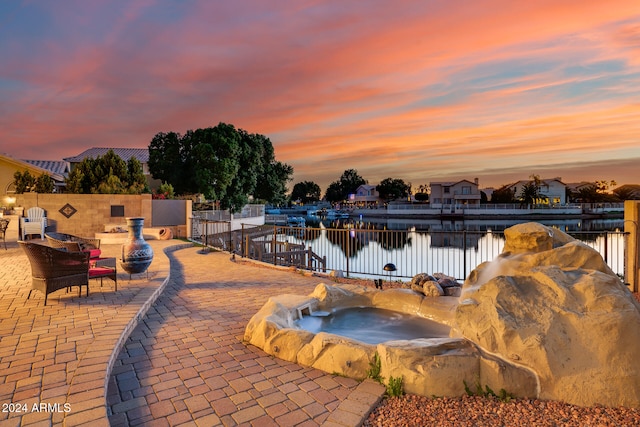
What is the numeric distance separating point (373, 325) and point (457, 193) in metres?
71.9

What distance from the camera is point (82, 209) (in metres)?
16.8

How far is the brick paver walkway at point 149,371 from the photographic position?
287 cm

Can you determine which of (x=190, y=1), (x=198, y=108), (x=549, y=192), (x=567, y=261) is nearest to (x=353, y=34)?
(x=190, y=1)

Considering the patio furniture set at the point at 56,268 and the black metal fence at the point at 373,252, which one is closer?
the patio furniture set at the point at 56,268

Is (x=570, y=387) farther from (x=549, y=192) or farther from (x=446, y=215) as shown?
(x=549, y=192)

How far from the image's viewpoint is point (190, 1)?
11.6 meters

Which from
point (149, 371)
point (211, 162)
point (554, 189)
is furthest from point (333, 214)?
point (149, 371)

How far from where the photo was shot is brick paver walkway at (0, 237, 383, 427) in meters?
2.87

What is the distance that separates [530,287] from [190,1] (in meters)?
12.9

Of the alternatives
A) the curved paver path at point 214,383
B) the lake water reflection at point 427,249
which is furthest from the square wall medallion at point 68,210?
the curved paver path at point 214,383

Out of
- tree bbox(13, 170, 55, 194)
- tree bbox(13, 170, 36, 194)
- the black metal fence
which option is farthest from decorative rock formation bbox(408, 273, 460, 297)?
tree bbox(13, 170, 36, 194)

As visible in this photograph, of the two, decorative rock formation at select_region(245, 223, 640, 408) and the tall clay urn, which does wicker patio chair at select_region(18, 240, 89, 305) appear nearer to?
the tall clay urn

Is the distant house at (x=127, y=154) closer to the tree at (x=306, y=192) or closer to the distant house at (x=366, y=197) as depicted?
the distant house at (x=366, y=197)

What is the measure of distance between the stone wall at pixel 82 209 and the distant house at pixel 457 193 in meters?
62.5
